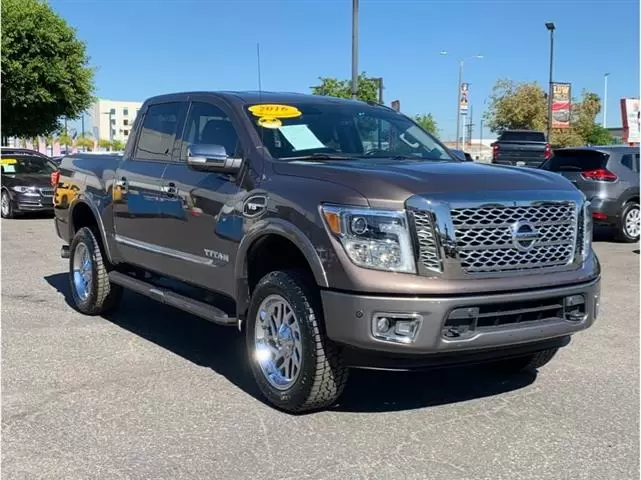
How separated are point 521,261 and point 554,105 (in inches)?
1718

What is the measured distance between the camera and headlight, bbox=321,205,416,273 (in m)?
3.92

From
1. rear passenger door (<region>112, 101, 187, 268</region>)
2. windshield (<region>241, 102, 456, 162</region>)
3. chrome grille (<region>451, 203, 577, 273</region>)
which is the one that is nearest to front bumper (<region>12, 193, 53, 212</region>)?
rear passenger door (<region>112, 101, 187, 268</region>)

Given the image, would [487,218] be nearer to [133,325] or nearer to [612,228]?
[133,325]

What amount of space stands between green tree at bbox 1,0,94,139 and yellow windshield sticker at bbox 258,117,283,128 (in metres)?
22.8

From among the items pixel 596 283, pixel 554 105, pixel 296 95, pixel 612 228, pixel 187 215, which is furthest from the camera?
pixel 554 105

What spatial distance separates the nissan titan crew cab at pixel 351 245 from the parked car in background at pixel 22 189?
12.5 m

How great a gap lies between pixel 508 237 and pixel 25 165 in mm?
16678

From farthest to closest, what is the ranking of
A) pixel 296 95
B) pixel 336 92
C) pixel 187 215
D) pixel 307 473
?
pixel 336 92, pixel 296 95, pixel 187 215, pixel 307 473

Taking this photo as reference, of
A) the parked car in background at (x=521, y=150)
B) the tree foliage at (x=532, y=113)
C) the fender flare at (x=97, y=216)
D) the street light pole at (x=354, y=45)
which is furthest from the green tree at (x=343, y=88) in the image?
the tree foliage at (x=532, y=113)

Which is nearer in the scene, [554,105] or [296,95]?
[296,95]

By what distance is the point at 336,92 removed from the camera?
30.1 m

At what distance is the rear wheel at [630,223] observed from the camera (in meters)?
13.0

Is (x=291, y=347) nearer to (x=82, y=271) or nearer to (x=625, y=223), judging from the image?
(x=82, y=271)

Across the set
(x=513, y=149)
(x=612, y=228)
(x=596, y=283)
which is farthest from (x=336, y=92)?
(x=596, y=283)
